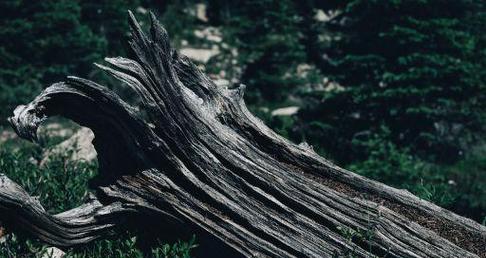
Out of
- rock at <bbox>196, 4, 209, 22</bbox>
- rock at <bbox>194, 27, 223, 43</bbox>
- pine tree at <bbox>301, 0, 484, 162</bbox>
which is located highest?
rock at <bbox>196, 4, 209, 22</bbox>

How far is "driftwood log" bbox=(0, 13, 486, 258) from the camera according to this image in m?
7.55

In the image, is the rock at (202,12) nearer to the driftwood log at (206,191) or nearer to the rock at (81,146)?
the rock at (81,146)

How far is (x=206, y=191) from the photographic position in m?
7.98

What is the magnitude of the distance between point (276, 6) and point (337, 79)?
10576mm

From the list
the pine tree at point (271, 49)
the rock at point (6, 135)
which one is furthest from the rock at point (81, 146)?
the pine tree at point (271, 49)

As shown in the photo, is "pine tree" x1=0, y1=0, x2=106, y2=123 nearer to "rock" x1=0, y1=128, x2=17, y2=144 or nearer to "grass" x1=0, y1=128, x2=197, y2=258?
"rock" x1=0, y1=128, x2=17, y2=144

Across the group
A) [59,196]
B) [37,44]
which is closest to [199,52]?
[37,44]

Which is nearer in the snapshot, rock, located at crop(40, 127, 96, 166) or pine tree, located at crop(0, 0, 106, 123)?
→ rock, located at crop(40, 127, 96, 166)

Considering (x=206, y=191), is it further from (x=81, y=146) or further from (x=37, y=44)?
(x=37, y=44)

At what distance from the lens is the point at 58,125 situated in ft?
85.3

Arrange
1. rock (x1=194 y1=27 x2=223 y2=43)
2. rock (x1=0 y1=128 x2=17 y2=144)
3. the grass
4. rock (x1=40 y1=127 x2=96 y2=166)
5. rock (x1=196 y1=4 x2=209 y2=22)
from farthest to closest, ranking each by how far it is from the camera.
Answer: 1. rock (x1=196 y1=4 x2=209 y2=22)
2. rock (x1=194 y1=27 x2=223 y2=43)
3. rock (x1=0 y1=128 x2=17 y2=144)
4. rock (x1=40 y1=127 x2=96 y2=166)
5. the grass

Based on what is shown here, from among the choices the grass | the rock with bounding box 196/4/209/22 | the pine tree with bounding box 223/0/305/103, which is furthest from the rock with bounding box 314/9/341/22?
the grass

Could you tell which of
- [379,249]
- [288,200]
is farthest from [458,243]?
[288,200]

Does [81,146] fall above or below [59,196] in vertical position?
above
